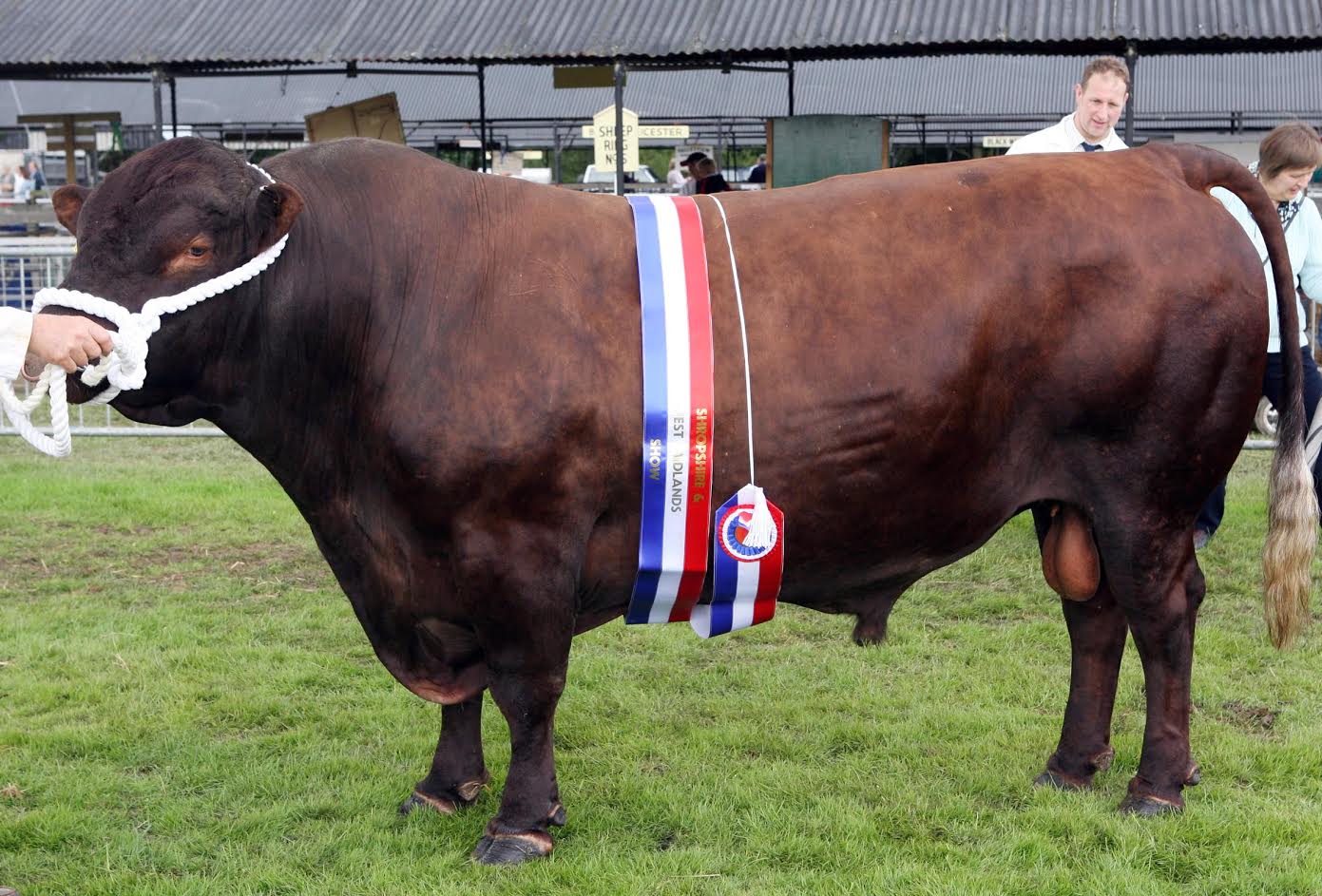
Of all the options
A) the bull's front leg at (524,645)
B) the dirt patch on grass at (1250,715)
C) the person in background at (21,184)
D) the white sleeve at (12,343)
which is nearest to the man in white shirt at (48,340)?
the white sleeve at (12,343)

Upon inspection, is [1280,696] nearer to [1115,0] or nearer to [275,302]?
[275,302]

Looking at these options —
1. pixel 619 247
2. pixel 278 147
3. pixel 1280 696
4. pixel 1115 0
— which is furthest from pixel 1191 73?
pixel 619 247

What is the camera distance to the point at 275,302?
11.0 feet

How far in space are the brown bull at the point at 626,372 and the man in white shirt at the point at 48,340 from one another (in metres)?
0.14

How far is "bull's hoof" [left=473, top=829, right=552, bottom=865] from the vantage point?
143 inches

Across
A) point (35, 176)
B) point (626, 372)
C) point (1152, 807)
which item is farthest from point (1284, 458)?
point (35, 176)

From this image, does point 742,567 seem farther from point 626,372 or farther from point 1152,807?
point 1152,807

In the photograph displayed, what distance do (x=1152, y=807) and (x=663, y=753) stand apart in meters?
1.50

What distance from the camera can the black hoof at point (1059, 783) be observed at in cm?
407

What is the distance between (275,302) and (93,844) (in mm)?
1637

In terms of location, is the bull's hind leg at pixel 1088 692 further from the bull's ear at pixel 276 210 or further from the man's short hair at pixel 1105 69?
the man's short hair at pixel 1105 69

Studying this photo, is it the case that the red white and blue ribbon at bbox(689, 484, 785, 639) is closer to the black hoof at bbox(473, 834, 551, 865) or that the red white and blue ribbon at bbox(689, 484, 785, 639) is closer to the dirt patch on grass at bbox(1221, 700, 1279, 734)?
the black hoof at bbox(473, 834, 551, 865)

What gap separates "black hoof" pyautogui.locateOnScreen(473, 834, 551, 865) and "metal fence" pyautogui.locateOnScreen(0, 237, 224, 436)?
6560mm

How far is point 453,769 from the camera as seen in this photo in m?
3.98
